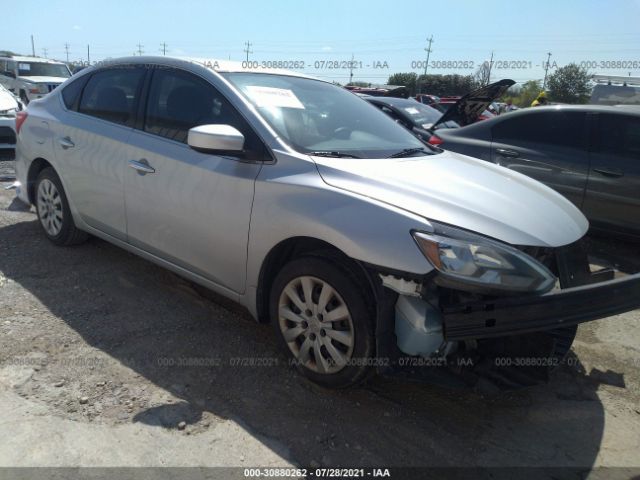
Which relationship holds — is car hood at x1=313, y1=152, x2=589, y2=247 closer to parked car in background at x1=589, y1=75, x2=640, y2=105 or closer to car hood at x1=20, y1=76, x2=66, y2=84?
parked car in background at x1=589, y1=75, x2=640, y2=105

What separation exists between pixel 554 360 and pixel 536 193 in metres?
0.98

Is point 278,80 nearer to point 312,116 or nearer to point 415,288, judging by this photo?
point 312,116

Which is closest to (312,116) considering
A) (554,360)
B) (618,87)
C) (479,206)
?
(479,206)

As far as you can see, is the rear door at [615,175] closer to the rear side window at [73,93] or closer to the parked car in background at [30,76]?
the rear side window at [73,93]

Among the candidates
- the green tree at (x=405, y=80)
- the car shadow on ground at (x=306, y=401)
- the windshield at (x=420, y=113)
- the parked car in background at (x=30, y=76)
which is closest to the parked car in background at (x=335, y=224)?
the car shadow on ground at (x=306, y=401)

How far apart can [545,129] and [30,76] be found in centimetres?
1652

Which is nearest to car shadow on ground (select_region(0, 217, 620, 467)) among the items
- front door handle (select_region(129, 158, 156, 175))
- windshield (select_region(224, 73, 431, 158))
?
front door handle (select_region(129, 158, 156, 175))

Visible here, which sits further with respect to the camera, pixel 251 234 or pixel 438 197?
pixel 251 234

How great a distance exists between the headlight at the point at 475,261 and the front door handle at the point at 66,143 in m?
3.08

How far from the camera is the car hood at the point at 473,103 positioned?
6910 millimetres

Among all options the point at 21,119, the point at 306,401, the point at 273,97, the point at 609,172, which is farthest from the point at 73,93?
the point at 609,172

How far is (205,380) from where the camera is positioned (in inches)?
112

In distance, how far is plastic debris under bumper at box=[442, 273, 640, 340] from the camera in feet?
7.32

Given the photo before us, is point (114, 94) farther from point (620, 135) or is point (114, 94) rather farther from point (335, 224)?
point (620, 135)
